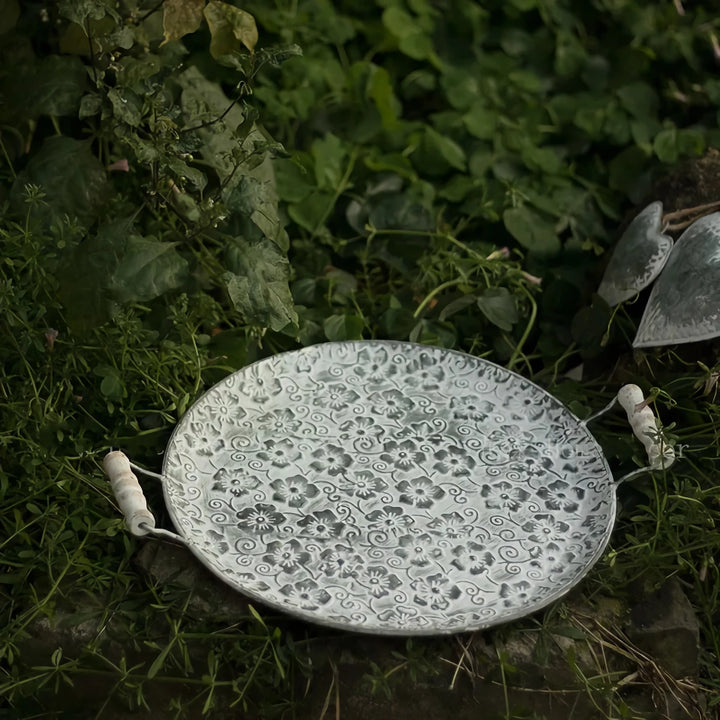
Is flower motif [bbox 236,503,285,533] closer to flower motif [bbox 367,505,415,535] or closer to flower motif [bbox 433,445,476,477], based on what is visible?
flower motif [bbox 367,505,415,535]

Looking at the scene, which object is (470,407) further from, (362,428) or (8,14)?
(8,14)

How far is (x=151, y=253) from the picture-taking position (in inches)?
51.7

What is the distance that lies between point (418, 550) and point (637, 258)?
25.3 inches

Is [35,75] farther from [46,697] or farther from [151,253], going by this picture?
[46,697]

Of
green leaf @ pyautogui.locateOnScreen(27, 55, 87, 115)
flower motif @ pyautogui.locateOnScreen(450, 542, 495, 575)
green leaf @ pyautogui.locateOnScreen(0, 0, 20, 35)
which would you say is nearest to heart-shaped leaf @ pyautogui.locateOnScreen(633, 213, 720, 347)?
flower motif @ pyautogui.locateOnScreen(450, 542, 495, 575)

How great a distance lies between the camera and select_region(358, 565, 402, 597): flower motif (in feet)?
3.67

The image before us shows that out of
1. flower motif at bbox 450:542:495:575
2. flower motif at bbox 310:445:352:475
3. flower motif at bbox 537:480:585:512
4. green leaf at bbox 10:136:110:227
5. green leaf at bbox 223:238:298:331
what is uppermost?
green leaf at bbox 10:136:110:227

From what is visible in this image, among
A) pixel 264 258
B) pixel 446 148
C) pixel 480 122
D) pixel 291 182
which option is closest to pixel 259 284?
pixel 264 258

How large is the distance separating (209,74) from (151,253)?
64 cm

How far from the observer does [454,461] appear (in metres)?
1.33

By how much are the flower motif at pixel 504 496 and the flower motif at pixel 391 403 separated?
194 millimetres

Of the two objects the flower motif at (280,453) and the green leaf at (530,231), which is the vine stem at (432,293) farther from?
the flower motif at (280,453)

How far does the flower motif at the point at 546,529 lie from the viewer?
3.95 ft

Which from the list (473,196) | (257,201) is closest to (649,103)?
(473,196)
